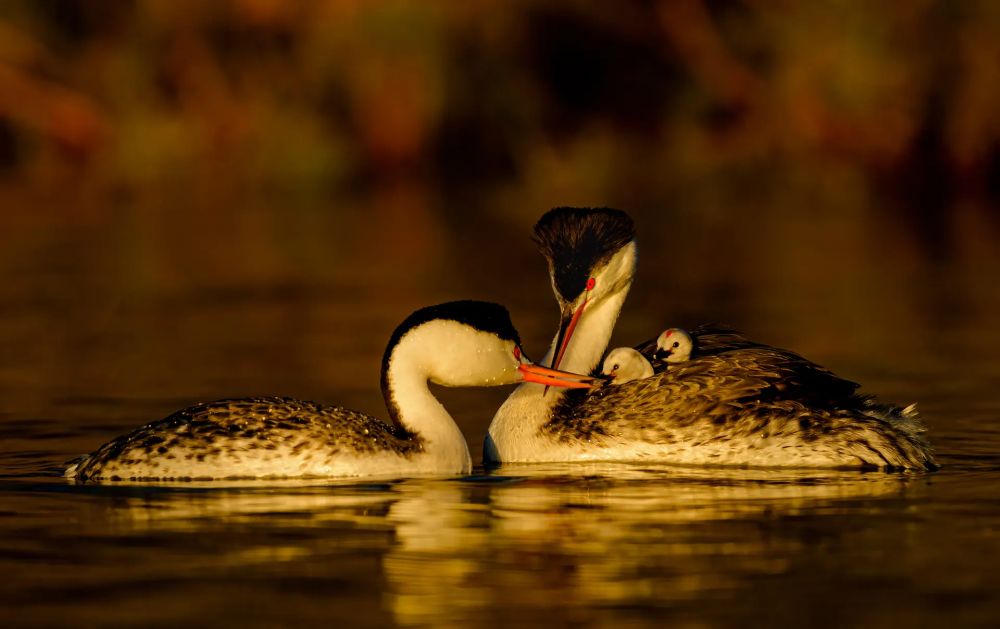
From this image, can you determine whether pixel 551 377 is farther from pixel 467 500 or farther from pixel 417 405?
pixel 467 500

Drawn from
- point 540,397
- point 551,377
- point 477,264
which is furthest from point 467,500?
point 477,264

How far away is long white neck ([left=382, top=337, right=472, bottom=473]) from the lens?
1184 cm

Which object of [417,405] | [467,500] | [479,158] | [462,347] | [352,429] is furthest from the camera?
[479,158]

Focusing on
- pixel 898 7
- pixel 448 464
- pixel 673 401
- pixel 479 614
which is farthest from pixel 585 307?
pixel 898 7

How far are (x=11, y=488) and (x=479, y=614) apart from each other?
3.72m

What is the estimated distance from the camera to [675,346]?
12984 mm

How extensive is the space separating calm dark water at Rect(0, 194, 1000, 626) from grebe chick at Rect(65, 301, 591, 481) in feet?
0.61

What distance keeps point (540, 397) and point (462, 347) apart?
107cm

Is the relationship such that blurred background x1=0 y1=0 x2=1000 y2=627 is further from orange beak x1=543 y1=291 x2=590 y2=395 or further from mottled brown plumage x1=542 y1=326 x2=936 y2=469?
orange beak x1=543 y1=291 x2=590 y2=395

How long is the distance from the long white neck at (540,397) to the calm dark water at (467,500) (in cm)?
29

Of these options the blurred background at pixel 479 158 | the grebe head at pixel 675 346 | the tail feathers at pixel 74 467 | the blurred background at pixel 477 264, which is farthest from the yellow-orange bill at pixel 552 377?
the blurred background at pixel 479 158

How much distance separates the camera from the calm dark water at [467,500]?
8688 mm

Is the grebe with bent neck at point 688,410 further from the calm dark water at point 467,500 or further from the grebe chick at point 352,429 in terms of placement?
the grebe chick at point 352,429

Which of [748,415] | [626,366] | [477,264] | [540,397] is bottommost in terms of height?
[748,415]
